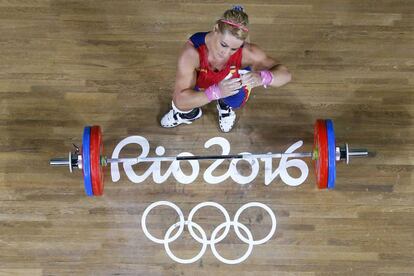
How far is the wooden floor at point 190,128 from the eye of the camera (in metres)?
3.48

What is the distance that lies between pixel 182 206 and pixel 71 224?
78cm

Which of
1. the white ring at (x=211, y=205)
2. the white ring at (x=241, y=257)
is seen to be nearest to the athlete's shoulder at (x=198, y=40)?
the white ring at (x=211, y=205)

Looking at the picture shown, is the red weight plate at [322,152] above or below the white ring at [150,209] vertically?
above

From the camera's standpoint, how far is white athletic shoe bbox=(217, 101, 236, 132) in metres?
3.52

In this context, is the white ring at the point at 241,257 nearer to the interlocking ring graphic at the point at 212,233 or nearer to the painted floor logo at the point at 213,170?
the interlocking ring graphic at the point at 212,233

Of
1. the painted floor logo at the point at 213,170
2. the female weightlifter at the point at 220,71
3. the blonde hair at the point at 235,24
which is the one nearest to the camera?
the blonde hair at the point at 235,24

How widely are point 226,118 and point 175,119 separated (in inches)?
14.1

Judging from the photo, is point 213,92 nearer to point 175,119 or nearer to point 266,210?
point 175,119

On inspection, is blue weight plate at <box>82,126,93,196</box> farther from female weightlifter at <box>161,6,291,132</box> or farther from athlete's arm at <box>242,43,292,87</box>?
athlete's arm at <box>242,43,292,87</box>

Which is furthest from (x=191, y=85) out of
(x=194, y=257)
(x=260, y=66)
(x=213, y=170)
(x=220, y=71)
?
(x=194, y=257)

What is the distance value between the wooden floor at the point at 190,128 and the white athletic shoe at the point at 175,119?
75 mm

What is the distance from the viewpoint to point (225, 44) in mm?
2609

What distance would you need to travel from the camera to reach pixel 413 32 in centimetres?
392

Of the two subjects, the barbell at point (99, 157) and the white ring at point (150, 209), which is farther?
the white ring at point (150, 209)
